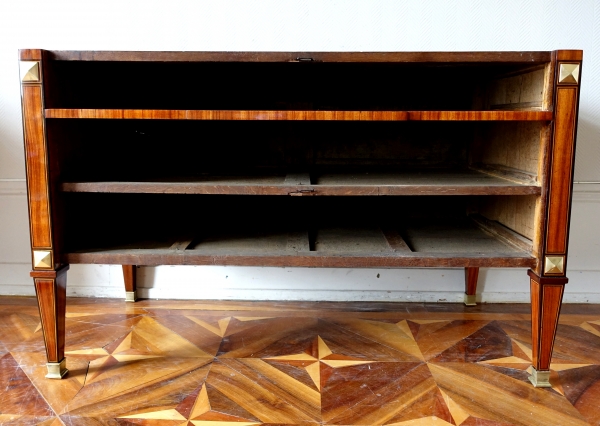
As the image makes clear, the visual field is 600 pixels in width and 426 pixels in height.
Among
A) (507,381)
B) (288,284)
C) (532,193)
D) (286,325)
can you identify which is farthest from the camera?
(288,284)

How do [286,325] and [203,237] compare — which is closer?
[203,237]


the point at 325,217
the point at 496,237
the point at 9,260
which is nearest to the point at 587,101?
Answer: the point at 496,237

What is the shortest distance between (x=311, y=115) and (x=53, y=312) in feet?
2.10

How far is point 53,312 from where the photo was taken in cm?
99

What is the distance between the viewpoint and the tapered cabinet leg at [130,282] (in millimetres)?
1429

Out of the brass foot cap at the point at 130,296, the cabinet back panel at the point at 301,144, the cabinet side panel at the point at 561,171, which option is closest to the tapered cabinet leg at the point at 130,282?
the brass foot cap at the point at 130,296

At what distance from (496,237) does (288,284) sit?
24.6 inches

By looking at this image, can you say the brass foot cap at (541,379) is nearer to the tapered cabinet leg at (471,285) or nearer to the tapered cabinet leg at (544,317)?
the tapered cabinet leg at (544,317)

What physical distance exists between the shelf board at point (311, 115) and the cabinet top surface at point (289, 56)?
9cm

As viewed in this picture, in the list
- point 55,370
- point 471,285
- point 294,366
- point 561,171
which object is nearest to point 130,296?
point 55,370

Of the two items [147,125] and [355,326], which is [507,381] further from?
[147,125]

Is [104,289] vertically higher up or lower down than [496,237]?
lower down

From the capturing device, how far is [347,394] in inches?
38.5

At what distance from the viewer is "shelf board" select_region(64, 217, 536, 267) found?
37.9 inches
